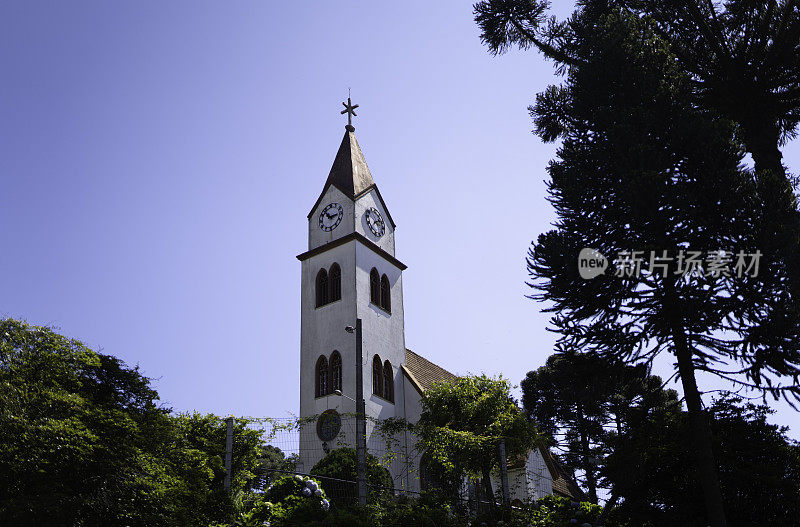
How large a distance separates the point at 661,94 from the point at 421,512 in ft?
35.9

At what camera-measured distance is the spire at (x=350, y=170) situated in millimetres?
34438

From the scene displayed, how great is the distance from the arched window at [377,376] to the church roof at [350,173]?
7.77 meters

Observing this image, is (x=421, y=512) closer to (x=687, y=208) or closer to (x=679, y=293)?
(x=679, y=293)

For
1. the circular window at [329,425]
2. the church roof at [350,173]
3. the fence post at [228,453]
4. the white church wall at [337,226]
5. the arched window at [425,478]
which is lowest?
the fence post at [228,453]

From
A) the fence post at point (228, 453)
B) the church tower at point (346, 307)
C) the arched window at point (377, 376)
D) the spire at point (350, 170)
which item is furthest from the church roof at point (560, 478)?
the fence post at point (228, 453)

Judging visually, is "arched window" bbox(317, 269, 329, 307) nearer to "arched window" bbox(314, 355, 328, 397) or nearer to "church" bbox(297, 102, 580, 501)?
"church" bbox(297, 102, 580, 501)

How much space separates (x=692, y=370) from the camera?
1452cm

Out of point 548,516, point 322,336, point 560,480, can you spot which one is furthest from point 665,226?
point 560,480

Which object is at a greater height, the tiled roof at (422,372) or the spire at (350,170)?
the spire at (350,170)

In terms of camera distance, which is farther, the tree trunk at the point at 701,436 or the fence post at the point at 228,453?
the fence post at the point at 228,453

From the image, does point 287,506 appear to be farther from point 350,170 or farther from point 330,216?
point 350,170

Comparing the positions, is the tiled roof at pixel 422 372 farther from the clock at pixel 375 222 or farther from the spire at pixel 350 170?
the spire at pixel 350 170

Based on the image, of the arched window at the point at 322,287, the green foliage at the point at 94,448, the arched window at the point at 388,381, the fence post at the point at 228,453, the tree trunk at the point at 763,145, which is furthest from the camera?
the arched window at the point at 322,287

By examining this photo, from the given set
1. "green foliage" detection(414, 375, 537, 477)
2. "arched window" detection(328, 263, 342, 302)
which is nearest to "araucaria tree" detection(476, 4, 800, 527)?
"green foliage" detection(414, 375, 537, 477)
